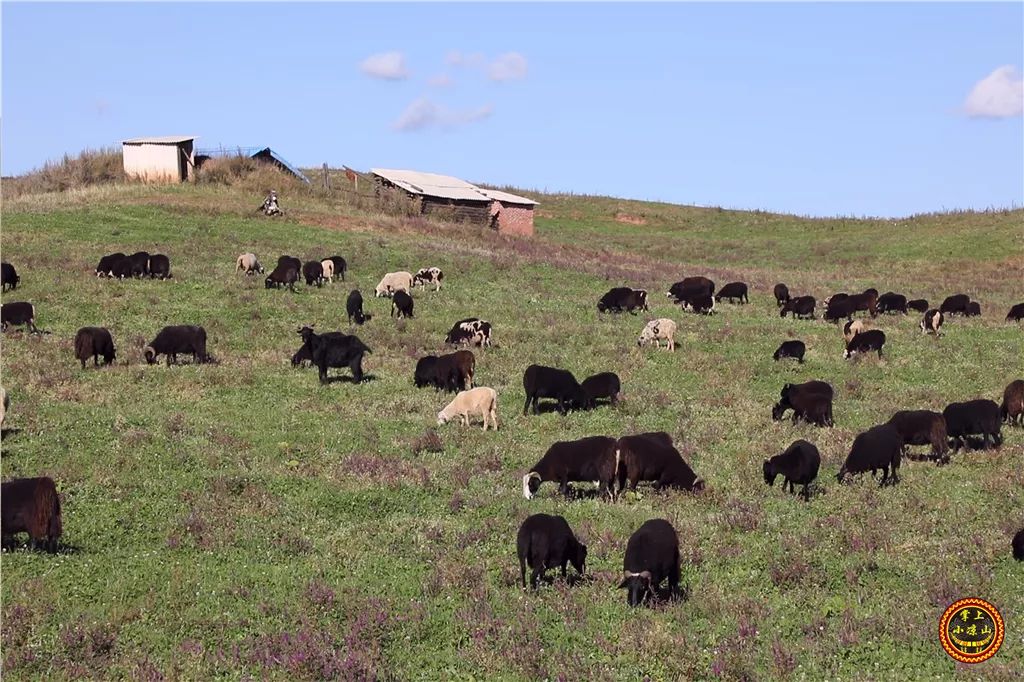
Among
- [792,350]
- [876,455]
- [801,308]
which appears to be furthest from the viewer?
[801,308]

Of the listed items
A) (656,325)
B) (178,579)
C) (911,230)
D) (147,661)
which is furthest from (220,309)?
(911,230)

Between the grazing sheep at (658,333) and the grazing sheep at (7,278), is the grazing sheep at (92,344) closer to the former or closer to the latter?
the grazing sheep at (7,278)

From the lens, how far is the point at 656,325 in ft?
99.8

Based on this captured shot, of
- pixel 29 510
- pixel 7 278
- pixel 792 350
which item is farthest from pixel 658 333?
pixel 29 510

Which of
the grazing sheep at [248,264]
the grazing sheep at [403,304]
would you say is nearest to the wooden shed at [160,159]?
the grazing sheep at [248,264]

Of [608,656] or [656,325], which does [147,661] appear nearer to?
[608,656]

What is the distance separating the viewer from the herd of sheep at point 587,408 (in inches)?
512

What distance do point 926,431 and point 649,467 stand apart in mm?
5557

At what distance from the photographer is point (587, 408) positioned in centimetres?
2333

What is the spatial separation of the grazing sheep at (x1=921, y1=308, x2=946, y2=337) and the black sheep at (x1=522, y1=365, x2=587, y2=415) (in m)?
14.9

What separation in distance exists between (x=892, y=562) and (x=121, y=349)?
20138mm

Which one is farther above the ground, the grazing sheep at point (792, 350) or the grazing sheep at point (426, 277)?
the grazing sheep at point (426, 277)

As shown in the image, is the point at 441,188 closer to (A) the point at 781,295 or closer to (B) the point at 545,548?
(A) the point at 781,295

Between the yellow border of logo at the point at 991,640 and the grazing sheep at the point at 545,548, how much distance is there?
3.99 metres
